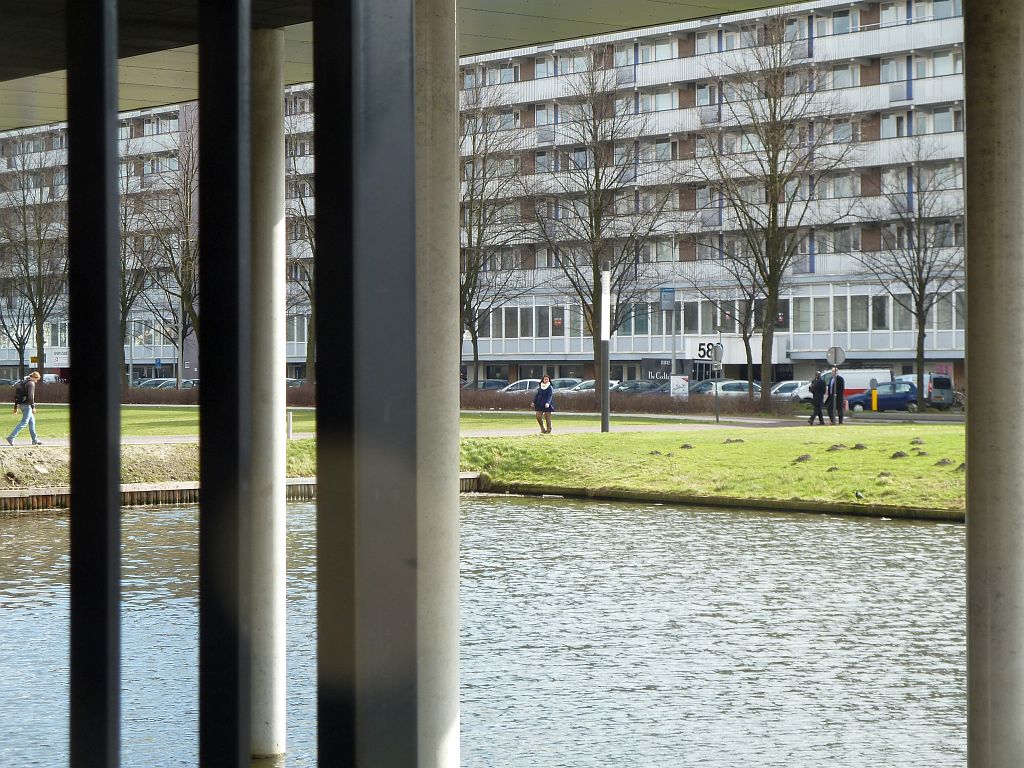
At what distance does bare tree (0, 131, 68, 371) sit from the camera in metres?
48.2

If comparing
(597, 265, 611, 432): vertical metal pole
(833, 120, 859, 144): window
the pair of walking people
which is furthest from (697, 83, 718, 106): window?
(597, 265, 611, 432): vertical metal pole

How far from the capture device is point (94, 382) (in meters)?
2.26

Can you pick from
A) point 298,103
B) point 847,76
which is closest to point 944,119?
point 847,76

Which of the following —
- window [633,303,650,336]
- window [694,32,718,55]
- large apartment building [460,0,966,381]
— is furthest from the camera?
window [633,303,650,336]

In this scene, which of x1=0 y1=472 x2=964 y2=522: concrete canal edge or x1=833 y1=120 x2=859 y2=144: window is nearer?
x1=0 y1=472 x2=964 y2=522: concrete canal edge

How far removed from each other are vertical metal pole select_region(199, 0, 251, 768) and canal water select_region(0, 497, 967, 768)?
21.1 ft

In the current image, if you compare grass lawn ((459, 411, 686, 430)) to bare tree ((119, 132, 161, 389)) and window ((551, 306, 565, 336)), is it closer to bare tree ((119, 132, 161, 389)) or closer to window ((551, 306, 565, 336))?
bare tree ((119, 132, 161, 389))

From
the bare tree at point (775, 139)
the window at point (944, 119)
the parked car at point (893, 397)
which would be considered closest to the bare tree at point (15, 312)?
the bare tree at point (775, 139)

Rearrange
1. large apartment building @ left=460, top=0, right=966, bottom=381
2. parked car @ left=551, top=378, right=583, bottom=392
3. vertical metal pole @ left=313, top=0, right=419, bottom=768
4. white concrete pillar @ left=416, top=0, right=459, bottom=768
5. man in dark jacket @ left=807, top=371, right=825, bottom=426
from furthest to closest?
1. parked car @ left=551, top=378, right=583, bottom=392
2. large apartment building @ left=460, top=0, right=966, bottom=381
3. man in dark jacket @ left=807, top=371, right=825, bottom=426
4. white concrete pillar @ left=416, top=0, right=459, bottom=768
5. vertical metal pole @ left=313, top=0, right=419, bottom=768

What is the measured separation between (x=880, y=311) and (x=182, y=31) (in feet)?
188

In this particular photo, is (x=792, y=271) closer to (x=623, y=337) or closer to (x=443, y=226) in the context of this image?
(x=623, y=337)

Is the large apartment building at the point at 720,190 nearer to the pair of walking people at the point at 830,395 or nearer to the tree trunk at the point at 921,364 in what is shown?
the tree trunk at the point at 921,364

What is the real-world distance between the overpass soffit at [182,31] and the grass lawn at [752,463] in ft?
46.1

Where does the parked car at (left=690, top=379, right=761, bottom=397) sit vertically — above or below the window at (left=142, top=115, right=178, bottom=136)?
below
